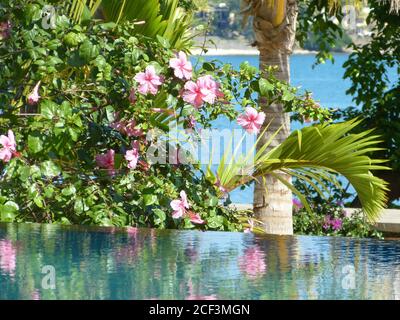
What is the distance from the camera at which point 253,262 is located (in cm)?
281

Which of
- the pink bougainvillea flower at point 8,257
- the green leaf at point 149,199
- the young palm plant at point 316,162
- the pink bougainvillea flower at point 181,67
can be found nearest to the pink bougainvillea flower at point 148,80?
the pink bougainvillea flower at point 181,67

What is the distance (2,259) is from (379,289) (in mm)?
1087

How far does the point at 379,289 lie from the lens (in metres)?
2.46

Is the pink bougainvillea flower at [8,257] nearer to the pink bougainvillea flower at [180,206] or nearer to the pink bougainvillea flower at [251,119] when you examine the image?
the pink bougainvillea flower at [180,206]

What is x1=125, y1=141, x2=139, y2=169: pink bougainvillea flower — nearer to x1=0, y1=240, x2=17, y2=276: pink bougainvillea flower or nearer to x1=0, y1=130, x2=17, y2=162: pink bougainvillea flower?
x1=0, y1=130, x2=17, y2=162: pink bougainvillea flower

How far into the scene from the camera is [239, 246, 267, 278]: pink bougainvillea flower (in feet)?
8.72

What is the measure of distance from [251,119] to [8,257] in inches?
89.8

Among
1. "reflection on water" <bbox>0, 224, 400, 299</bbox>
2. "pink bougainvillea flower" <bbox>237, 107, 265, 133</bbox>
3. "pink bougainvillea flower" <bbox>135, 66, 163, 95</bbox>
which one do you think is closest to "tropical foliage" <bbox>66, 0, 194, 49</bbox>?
"pink bougainvillea flower" <bbox>237, 107, 265, 133</bbox>

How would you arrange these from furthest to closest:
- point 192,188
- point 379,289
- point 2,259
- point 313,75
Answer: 1. point 313,75
2. point 192,188
3. point 2,259
4. point 379,289
